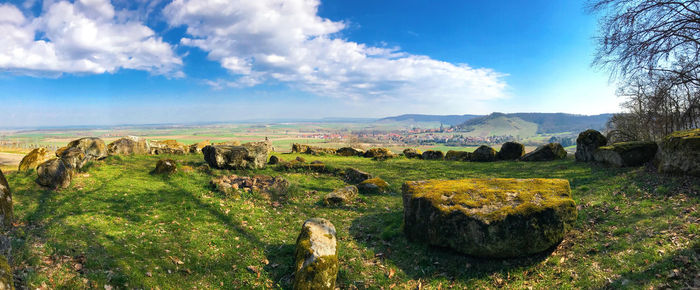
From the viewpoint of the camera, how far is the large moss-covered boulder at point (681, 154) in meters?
10.5

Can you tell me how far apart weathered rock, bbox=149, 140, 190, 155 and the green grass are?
1223 centimetres

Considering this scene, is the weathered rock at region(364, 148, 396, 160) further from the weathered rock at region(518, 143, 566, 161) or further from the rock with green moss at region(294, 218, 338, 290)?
the rock with green moss at region(294, 218, 338, 290)

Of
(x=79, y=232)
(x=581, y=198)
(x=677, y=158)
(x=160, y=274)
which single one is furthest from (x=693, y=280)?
(x=79, y=232)

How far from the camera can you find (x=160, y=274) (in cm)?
692

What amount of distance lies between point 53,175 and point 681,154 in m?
25.0

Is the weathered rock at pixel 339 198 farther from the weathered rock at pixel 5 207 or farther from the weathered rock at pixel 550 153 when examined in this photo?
the weathered rock at pixel 550 153

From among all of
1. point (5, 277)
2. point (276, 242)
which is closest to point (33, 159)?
point (276, 242)

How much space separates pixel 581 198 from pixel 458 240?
7245mm

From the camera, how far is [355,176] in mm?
18641

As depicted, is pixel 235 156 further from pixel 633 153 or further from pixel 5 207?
pixel 633 153

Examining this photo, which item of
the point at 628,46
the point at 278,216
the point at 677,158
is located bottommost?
the point at 278,216

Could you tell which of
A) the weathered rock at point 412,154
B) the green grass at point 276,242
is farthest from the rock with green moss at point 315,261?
the weathered rock at point 412,154

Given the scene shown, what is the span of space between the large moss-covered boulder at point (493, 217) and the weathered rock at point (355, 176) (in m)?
8.71

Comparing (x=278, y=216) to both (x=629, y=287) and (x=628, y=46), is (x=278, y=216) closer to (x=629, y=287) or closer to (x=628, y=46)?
(x=629, y=287)
